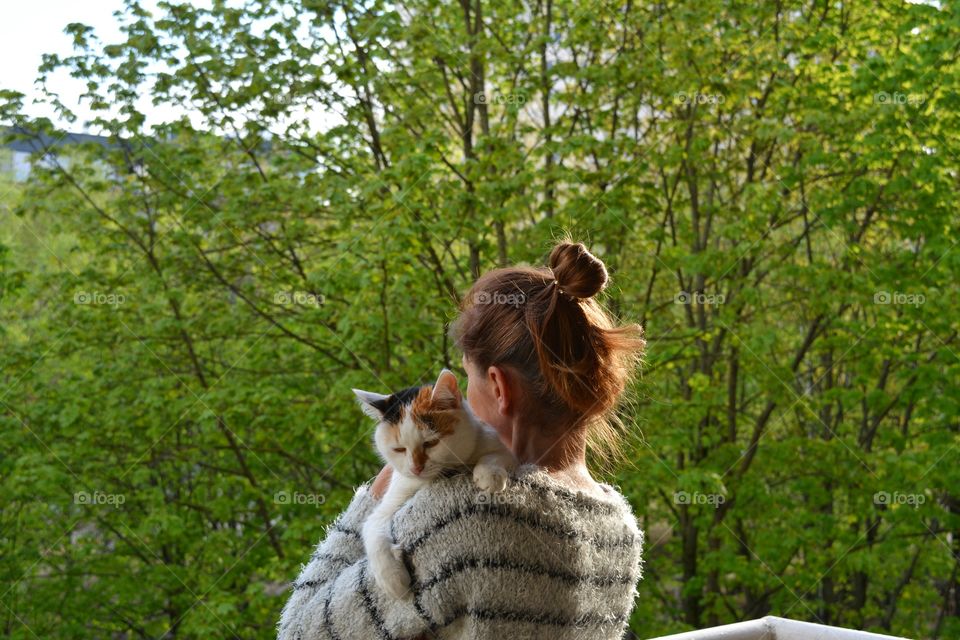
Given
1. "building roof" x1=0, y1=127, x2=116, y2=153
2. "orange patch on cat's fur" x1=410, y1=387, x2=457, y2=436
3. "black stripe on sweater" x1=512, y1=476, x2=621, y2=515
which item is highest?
"building roof" x1=0, y1=127, x2=116, y2=153

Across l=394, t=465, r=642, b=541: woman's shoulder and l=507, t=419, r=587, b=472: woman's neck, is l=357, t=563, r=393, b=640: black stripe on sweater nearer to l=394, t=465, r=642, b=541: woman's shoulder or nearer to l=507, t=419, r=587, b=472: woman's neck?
l=394, t=465, r=642, b=541: woman's shoulder

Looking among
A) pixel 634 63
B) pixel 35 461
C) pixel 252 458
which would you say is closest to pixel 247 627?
pixel 252 458

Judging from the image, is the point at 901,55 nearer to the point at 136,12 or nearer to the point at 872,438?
the point at 872,438

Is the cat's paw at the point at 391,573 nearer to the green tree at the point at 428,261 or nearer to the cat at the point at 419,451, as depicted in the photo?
the cat at the point at 419,451

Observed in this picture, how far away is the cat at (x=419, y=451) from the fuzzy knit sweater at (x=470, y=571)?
0.07 ft

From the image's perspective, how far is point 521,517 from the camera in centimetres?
128

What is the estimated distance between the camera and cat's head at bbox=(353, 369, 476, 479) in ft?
4.85

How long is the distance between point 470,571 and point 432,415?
36 centimetres

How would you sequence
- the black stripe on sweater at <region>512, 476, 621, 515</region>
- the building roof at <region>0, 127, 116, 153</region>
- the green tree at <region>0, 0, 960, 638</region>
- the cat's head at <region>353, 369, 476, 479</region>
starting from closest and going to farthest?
the black stripe on sweater at <region>512, 476, 621, 515</region>, the cat's head at <region>353, 369, 476, 479</region>, the green tree at <region>0, 0, 960, 638</region>, the building roof at <region>0, 127, 116, 153</region>

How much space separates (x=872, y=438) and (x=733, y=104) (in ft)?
8.09

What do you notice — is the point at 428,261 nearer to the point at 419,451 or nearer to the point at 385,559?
the point at 419,451

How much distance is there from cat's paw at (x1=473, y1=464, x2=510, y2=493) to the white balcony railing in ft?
3.47

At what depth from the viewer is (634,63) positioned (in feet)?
18.4

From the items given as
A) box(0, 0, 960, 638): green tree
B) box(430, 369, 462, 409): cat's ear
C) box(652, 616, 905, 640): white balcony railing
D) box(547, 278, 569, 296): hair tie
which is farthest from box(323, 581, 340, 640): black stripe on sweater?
box(0, 0, 960, 638): green tree
